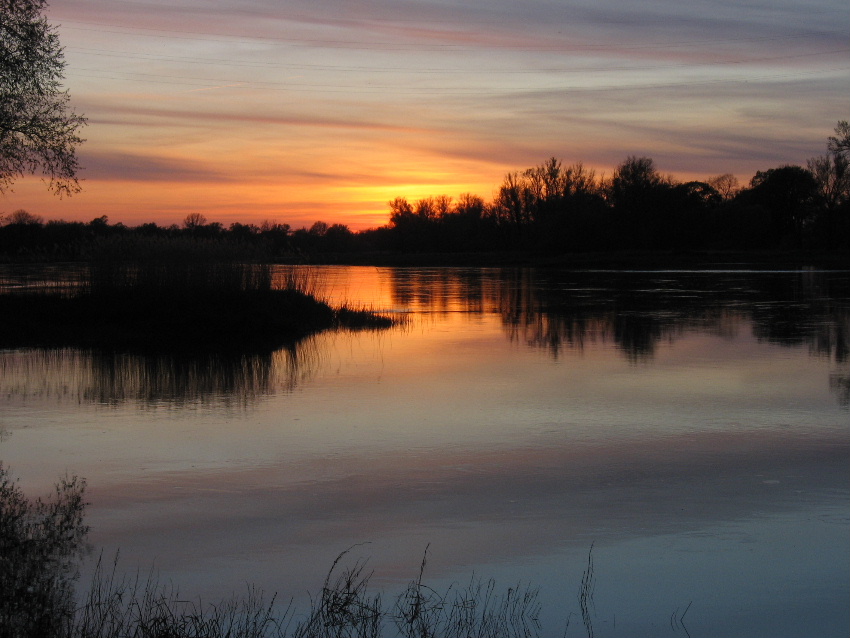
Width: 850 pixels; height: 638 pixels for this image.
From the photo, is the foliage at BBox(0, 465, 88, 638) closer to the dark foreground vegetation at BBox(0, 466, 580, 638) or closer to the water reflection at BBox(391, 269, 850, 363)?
the dark foreground vegetation at BBox(0, 466, 580, 638)

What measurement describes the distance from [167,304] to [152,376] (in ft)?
23.5

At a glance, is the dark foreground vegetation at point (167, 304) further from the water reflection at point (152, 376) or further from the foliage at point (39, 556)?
the foliage at point (39, 556)

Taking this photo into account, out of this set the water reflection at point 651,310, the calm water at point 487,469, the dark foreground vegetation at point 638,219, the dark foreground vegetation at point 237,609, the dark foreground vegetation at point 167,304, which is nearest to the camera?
the dark foreground vegetation at point 237,609

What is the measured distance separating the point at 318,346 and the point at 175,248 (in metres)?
5.82

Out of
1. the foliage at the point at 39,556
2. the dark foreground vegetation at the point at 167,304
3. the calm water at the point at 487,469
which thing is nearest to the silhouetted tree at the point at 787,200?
the dark foreground vegetation at the point at 167,304

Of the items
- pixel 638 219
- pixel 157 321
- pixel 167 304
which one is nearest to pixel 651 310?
pixel 167 304

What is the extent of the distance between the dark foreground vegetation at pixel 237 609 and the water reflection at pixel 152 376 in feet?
19.7

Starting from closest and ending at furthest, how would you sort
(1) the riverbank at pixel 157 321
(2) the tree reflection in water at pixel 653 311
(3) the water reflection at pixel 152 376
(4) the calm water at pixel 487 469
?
1. (4) the calm water at pixel 487 469
2. (3) the water reflection at pixel 152 376
3. (2) the tree reflection in water at pixel 653 311
4. (1) the riverbank at pixel 157 321

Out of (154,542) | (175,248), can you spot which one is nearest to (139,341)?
(175,248)

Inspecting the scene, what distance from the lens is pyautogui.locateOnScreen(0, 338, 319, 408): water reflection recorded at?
1213 centimetres

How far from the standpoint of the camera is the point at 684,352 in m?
16.4

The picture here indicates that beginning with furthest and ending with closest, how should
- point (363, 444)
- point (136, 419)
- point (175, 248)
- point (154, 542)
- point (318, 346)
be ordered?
point (175, 248) < point (318, 346) < point (136, 419) < point (363, 444) < point (154, 542)

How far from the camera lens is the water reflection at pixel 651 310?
18531 millimetres

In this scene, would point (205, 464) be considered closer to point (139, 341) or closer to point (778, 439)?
point (778, 439)
